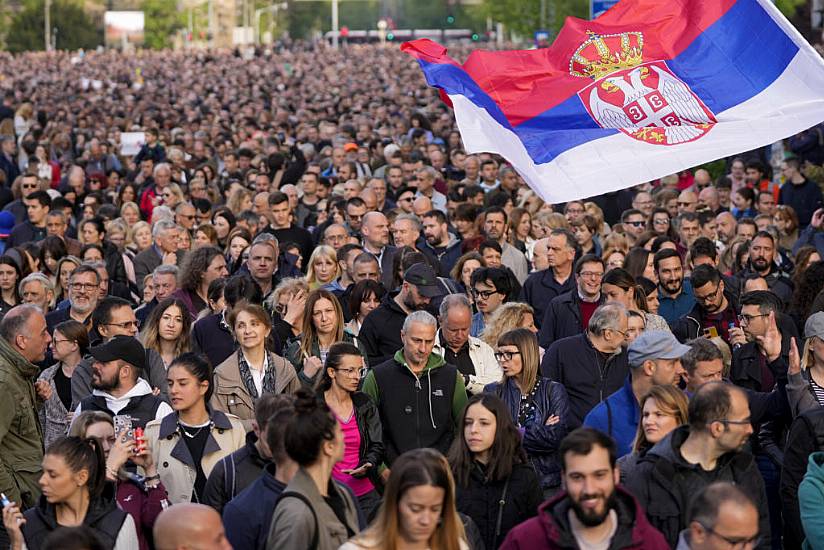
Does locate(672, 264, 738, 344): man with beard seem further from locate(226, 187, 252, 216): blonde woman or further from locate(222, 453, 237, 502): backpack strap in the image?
locate(226, 187, 252, 216): blonde woman

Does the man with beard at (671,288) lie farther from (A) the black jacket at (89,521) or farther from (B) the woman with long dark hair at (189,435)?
(A) the black jacket at (89,521)

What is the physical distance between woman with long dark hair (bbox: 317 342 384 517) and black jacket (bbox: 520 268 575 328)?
13.3 feet

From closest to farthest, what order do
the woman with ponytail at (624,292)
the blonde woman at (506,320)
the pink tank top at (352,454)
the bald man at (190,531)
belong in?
1. the bald man at (190,531)
2. the pink tank top at (352,454)
3. the blonde woman at (506,320)
4. the woman with ponytail at (624,292)

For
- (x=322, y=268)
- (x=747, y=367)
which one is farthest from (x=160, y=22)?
(x=747, y=367)

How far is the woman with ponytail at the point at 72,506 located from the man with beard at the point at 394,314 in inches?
154

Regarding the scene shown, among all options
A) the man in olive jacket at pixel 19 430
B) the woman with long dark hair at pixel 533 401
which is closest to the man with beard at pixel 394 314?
the woman with long dark hair at pixel 533 401

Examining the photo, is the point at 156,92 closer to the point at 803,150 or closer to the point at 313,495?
the point at 803,150

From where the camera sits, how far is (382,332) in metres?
11.1

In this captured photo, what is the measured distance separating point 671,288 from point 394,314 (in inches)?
88.7

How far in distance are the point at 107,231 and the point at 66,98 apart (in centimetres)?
3267

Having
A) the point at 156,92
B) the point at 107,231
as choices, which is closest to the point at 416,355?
the point at 107,231

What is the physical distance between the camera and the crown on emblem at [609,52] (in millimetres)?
10844

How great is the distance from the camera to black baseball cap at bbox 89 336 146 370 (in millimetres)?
8961

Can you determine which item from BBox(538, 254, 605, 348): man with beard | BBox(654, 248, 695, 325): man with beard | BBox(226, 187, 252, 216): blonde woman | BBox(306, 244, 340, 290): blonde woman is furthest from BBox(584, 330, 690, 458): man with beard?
BBox(226, 187, 252, 216): blonde woman
